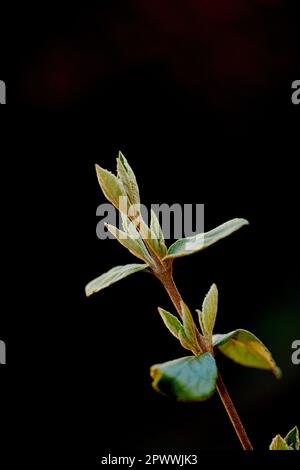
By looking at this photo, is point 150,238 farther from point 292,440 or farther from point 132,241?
point 292,440

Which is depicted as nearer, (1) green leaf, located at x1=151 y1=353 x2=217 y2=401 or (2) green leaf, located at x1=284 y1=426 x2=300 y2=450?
(1) green leaf, located at x1=151 y1=353 x2=217 y2=401

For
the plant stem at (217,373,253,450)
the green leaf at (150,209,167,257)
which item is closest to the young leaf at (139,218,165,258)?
the green leaf at (150,209,167,257)

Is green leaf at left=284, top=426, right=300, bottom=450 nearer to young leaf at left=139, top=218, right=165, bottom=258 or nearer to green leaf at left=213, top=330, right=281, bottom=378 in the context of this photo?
green leaf at left=213, top=330, right=281, bottom=378

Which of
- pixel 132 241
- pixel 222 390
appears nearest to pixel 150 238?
pixel 132 241

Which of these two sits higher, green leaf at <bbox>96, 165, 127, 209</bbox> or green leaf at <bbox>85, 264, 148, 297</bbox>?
green leaf at <bbox>96, 165, 127, 209</bbox>

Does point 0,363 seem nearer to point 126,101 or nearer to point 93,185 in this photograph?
point 93,185

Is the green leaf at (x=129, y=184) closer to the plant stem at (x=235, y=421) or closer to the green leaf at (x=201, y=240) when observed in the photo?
the green leaf at (x=201, y=240)
